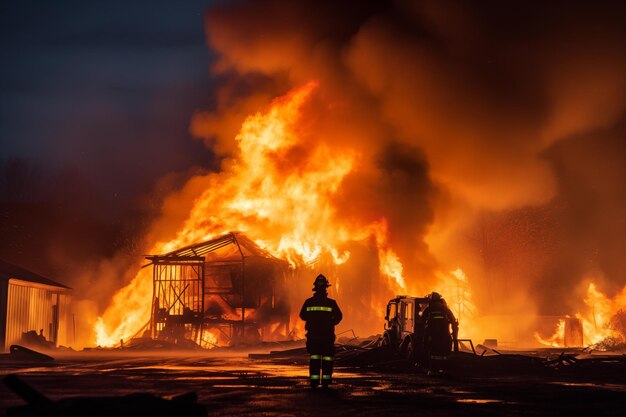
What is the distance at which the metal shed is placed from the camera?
36.8 meters

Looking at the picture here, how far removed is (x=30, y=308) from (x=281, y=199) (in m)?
14.5

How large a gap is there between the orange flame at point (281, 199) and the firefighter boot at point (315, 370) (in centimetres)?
3102

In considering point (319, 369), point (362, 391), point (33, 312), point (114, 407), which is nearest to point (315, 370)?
point (319, 369)

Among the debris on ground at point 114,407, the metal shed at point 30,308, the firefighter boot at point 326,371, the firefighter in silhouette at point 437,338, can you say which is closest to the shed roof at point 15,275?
the metal shed at point 30,308

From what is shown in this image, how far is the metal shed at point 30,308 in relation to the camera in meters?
36.8

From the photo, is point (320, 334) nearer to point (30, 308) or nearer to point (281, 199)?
point (30, 308)

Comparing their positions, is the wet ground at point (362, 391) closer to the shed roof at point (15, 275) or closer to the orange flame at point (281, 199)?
the shed roof at point (15, 275)

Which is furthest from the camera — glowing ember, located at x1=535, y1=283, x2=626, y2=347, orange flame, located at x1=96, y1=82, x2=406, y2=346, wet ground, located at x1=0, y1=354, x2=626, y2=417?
glowing ember, located at x1=535, y1=283, x2=626, y2=347

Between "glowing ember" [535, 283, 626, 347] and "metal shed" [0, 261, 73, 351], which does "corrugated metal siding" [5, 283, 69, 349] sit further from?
"glowing ember" [535, 283, 626, 347]

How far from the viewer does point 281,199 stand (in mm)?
45375

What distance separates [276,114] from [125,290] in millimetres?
13098

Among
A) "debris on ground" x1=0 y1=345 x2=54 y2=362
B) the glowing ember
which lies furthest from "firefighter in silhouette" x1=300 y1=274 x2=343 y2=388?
the glowing ember

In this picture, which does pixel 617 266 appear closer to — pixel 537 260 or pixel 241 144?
pixel 537 260

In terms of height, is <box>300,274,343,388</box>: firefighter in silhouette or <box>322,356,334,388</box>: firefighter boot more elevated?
<box>300,274,343,388</box>: firefighter in silhouette
